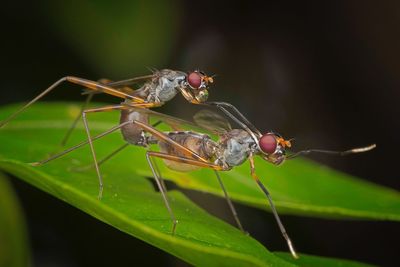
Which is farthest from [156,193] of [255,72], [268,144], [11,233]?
[255,72]

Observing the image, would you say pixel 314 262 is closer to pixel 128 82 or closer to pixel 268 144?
pixel 268 144

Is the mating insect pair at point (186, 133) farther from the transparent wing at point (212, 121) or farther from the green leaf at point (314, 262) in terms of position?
the green leaf at point (314, 262)

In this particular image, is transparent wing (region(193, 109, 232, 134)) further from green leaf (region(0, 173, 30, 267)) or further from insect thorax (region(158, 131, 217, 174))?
green leaf (region(0, 173, 30, 267))

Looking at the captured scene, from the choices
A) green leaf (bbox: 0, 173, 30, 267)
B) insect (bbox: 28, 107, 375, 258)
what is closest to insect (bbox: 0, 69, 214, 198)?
insect (bbox: 28, 107, 375, 258)

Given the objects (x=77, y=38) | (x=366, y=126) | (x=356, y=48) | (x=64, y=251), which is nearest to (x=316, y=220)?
(x=366, y=126)

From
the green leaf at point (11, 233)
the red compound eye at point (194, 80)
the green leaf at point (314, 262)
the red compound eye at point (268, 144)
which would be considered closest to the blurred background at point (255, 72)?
the green leaf at point (11, 233)
